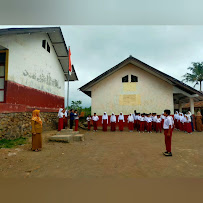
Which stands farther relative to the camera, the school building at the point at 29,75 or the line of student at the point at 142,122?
the line of student at the point at 142,122

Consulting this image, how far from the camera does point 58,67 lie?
43.4 ft

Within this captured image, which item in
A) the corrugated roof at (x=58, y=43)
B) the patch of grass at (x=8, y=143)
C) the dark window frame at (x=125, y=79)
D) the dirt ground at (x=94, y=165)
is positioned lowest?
the dirt ground at (x=94, y=165)

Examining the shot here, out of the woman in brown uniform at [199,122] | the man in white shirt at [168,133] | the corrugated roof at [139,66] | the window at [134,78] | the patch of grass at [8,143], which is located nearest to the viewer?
the man in white shirt at [168,133]

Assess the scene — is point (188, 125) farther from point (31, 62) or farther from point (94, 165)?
point (31, 62)

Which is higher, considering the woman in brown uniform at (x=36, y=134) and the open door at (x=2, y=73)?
the open door at (x=2, y=73)

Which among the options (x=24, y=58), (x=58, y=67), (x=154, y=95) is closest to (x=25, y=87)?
(x=24, y=58)

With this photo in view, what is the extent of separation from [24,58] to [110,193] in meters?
8.22

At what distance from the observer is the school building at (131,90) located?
13586 millimetres

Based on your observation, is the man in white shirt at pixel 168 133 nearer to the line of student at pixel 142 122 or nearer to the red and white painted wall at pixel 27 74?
the line of student at pixel 142 122

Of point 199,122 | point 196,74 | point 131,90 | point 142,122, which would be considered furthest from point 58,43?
point 196,74

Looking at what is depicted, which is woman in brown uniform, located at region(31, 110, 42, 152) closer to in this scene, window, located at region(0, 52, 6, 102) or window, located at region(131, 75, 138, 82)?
Answer: window, located at region(0, 52, 6, 102)

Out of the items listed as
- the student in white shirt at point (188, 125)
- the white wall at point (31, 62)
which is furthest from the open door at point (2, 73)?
the student in white shirt at point (188, 125)

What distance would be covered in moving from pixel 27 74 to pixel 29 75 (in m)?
0.21

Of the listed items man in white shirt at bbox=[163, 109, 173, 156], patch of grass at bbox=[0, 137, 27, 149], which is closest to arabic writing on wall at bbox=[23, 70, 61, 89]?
patch of grass at bbox=[0, 137, 27, 149]
